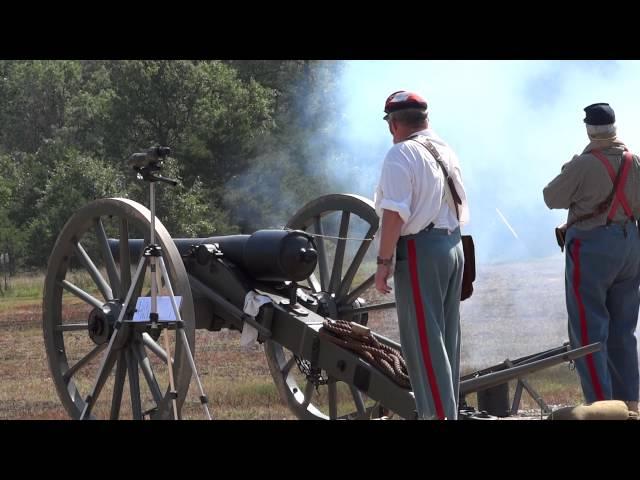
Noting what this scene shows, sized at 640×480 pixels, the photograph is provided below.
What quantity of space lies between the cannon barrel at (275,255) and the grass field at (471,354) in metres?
1.76

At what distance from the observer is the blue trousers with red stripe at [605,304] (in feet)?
19.2

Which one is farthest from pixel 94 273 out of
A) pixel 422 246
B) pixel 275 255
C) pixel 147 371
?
pixel 422 246

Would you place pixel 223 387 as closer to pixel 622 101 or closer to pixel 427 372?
pixel 622 101

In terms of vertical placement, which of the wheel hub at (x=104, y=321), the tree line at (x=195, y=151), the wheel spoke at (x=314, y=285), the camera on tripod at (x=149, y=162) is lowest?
the wheel hub at (x=104, y=321)

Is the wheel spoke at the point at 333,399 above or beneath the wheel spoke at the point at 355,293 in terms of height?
beneath

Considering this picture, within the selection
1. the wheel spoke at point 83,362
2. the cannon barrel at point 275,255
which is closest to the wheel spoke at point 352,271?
the cannon barrel at point 275,255

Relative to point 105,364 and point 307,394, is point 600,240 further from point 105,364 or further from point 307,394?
Answer: point 307,394

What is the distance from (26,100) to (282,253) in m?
36.3

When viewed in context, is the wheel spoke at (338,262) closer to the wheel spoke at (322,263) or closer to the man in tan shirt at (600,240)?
the wheel spoke at (322,263)

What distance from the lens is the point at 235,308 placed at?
703 centimetres

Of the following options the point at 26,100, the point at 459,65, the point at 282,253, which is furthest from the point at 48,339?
the point at 26,100

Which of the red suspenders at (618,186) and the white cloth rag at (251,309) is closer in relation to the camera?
the red suspenders at (618,186)

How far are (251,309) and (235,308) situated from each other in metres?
0.12

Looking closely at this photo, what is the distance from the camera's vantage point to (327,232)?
47.9ft
